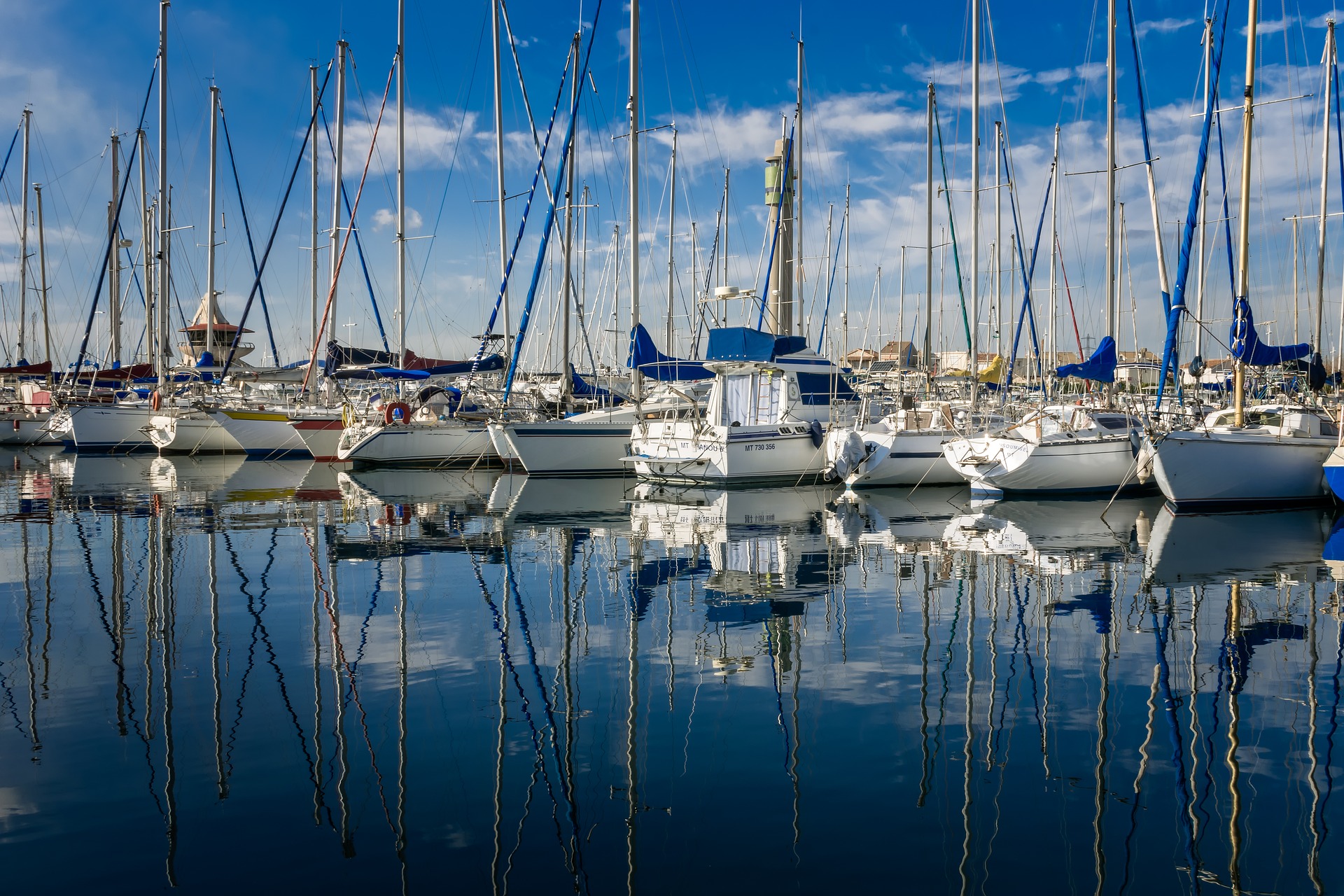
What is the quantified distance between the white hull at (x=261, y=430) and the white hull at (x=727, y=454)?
46.2 ft

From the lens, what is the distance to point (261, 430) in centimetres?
3256

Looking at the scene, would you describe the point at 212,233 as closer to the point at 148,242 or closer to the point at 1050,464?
the point at 148,242

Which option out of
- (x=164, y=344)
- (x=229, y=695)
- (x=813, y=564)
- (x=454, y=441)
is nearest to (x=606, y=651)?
(x=229, y=695)

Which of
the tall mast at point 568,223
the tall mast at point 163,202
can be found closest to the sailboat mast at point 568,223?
the tall mast at point 568,223

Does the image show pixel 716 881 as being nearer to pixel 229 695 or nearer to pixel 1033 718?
pixel 1033 718

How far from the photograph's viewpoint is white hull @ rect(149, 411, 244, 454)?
110 ft

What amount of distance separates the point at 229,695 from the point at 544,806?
290 centimetres

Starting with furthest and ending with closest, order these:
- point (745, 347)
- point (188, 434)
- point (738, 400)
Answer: point (188, 434) < point (738, 400) < point (745, 347)

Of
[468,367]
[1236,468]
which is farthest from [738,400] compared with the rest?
[1236,468]

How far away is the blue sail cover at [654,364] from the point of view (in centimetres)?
2358

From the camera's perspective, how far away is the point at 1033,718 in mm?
6492

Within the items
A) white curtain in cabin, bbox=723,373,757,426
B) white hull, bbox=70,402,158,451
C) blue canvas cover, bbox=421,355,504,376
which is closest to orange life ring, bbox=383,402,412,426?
blue canvas cover, bbox=421,355,504,376

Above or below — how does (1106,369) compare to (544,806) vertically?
above

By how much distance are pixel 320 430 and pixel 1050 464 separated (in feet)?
71.7
